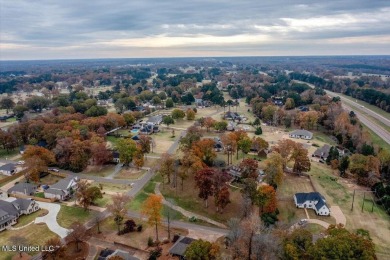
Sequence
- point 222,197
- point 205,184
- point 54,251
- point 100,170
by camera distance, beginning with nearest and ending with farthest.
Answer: point 54,251, point 222,197, point 205,184, point 100,170

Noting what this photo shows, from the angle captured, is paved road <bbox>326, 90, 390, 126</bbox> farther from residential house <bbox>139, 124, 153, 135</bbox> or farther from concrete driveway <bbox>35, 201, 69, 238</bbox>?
concrete driveway <bbox>35, 201, 69, 238</bbox>

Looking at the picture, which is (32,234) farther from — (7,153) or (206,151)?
(7,153)

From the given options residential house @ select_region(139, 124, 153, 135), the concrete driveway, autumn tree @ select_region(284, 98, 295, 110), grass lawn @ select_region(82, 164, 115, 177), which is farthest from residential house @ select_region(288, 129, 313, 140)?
the concrete driveway

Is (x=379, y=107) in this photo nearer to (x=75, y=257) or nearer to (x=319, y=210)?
(x=319, y=210)

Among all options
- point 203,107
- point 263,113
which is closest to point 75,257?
point 263,113

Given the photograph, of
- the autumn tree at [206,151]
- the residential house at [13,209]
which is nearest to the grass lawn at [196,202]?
the autumn tree at [206,151]

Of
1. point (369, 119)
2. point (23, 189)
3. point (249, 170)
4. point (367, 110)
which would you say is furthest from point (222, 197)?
point (367, 110)
